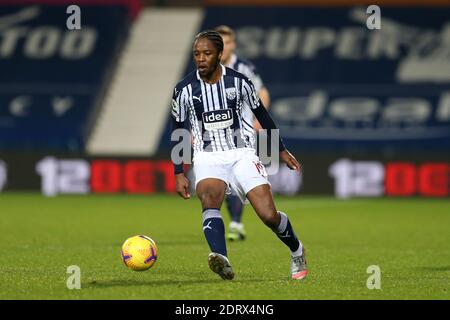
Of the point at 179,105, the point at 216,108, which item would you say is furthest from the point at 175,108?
the point at 216,108

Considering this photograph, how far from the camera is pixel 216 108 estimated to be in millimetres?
8266

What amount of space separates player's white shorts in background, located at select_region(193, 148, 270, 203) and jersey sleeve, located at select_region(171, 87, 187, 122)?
13.1 inches

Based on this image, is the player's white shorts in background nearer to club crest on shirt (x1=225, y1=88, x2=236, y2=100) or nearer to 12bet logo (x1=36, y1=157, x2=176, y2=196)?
club crest on shirt (x1=225, y1=88, x2=236, y2=100)

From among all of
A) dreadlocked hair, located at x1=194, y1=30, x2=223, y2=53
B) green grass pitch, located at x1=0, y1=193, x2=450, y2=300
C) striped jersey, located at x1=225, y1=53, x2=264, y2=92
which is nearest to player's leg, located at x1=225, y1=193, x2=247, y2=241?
green grass pitch, located at x1=0, y1=193, x2=450, y2=300

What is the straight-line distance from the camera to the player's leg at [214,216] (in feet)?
26.4

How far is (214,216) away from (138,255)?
745mm

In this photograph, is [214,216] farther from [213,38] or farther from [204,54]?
[213,38]

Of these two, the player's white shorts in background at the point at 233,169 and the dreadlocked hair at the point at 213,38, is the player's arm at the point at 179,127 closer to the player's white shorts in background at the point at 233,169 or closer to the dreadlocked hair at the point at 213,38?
the player's white shorts in background at the point at 233,169

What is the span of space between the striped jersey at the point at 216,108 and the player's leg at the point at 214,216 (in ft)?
0.95

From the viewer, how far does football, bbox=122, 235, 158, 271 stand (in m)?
8.48

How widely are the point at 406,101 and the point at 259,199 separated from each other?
18.0 meters

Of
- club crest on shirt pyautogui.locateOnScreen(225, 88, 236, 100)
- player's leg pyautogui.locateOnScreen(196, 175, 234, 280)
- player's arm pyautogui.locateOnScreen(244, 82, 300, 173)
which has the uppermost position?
club crest on shirt pyautogui.locateOnScreen(225, 88, 236, 100)

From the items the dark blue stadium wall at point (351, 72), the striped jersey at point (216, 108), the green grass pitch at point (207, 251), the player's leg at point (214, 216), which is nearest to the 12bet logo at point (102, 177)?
the green grass pitch at point (207, 251)
